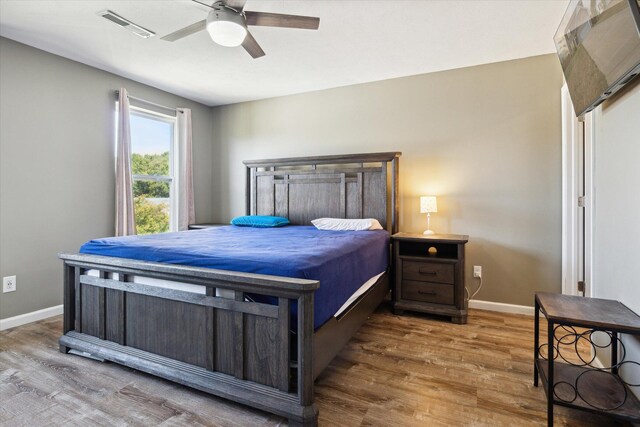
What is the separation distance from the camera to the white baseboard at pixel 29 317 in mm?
2712

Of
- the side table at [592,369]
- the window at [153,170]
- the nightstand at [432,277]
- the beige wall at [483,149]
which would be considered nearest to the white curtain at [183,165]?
the window at [153,170]

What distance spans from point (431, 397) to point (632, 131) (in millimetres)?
1666

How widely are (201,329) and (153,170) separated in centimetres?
299

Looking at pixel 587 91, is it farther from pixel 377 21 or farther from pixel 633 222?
pixel 377 21

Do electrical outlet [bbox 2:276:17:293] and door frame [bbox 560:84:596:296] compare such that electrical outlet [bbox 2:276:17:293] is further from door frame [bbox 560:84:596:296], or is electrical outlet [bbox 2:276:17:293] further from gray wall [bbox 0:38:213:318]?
door frame [bbox 560:84:596:296]

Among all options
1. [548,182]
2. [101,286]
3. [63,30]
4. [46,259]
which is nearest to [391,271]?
[548,182]

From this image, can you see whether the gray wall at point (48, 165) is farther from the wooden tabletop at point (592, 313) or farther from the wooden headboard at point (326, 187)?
the wooden tabletop at point (592, 313)

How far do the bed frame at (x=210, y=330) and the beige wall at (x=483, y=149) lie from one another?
1.36 m

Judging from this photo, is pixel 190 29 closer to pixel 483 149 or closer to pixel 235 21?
pixel 235 21

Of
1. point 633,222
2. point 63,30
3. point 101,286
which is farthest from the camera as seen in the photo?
point 63,30

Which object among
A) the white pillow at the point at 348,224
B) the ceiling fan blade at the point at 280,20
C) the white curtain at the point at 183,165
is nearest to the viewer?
the ceiling fan blade at the point at 280,20

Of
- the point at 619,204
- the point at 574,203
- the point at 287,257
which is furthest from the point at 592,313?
the point at 574,203

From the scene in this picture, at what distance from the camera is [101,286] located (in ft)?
6.89

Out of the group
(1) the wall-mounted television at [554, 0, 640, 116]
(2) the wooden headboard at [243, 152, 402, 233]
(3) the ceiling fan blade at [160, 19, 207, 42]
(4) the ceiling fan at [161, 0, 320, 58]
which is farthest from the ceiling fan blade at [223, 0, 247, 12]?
(2) the wooden headboard at [243, 152, 402, 233]
